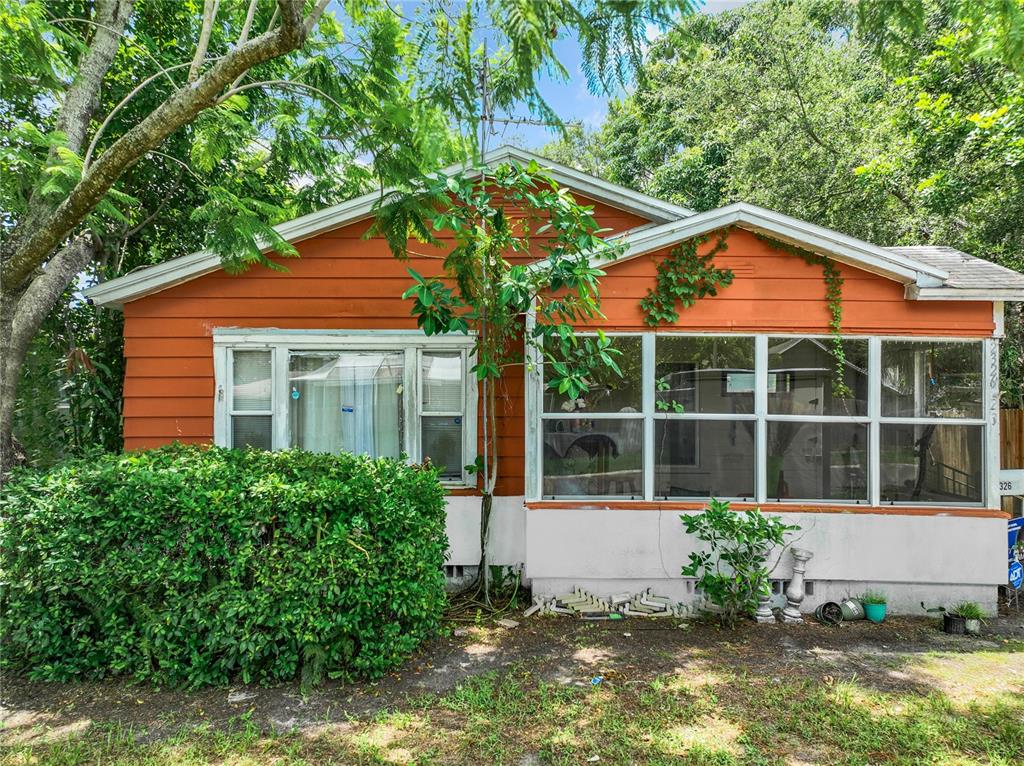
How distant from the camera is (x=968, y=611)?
173 inches

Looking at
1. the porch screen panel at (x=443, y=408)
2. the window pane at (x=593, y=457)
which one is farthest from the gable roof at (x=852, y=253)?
the porch screen panel at (x=443, y=408)

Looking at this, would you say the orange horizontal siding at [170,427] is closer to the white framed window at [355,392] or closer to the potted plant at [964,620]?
the white framed window at [355,392]

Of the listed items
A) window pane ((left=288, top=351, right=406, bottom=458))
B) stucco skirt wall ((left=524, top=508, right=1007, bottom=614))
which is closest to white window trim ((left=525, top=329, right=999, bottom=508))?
stucco skirt wall ((left=524, top=508, right=1007, bottom=614))

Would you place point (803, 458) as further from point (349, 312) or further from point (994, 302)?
point (349, 312)

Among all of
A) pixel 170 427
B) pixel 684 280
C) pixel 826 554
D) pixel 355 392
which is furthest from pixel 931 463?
pixel 170 427

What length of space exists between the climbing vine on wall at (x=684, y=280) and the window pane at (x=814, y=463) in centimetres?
134

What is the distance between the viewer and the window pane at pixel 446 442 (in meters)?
5.12

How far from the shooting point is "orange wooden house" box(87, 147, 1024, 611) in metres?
4.50

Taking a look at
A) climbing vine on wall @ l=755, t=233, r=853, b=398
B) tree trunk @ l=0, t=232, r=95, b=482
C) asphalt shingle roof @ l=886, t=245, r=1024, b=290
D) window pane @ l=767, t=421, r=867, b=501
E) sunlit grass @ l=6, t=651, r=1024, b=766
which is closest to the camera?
sunlit grass @ l=6, t=651, r=1024, b=766

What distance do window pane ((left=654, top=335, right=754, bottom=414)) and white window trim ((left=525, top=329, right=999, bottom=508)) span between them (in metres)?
0.06

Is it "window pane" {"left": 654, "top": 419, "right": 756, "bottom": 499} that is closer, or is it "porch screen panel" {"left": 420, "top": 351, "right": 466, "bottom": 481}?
"window pane" {"left": 654, "top": 419, "right": 756, "bottom": 499}

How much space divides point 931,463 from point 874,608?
1364mm

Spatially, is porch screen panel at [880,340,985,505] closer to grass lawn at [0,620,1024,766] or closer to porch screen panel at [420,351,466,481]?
grass lawn at [0,620,1024,766]

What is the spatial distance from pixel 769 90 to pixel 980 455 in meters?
10.5
